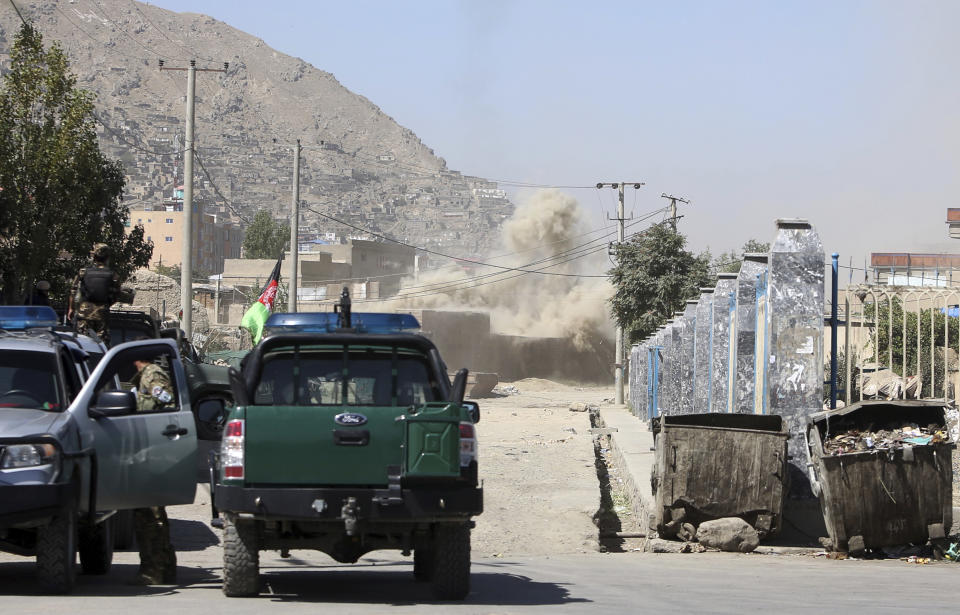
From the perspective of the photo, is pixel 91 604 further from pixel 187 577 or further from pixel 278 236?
pixel 278 236

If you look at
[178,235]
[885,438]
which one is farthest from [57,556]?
[178,235]

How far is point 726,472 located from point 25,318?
6522mm

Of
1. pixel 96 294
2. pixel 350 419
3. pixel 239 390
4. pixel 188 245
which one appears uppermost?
pixel 188 245

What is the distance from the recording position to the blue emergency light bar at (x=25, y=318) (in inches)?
380

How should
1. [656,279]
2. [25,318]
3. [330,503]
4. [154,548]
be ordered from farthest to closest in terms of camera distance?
[656,279], [25,318], [154,548], [330,503]

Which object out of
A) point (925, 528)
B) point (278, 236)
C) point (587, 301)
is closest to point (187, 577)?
point (925, 528)

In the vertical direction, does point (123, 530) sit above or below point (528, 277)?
below

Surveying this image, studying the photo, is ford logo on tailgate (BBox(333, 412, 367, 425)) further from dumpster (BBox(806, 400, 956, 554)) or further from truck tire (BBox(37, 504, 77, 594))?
dumpster (BBox(806, 400, 956, 554))

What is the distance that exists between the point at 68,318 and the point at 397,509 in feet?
23.0

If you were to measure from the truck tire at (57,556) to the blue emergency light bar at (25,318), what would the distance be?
2215 millimetres

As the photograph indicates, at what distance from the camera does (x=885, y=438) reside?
11914mm

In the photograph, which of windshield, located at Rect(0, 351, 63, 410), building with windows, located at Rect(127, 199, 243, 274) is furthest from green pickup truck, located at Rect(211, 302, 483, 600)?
building with windows, located at Rect(127, 199, 243, 274)

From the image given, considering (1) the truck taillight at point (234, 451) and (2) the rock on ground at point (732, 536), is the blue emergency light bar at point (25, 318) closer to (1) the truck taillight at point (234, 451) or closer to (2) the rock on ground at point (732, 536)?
(1) the truck taillight at point (234, 451)

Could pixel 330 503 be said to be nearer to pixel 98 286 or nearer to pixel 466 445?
pixel 466 445
